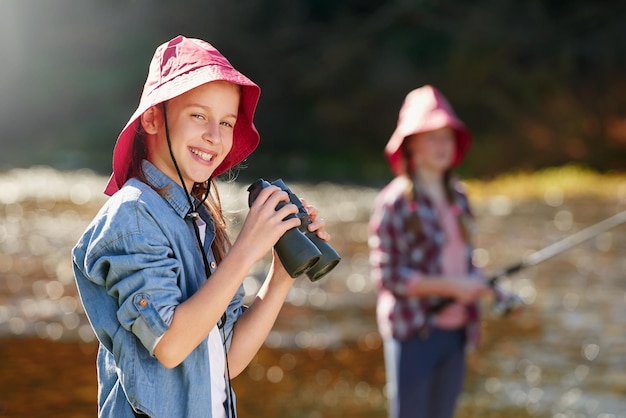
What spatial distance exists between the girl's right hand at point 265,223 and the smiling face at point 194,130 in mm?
140

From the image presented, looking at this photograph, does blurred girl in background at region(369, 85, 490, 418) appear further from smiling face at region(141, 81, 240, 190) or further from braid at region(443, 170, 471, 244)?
smiling face at region(141, 81, 240, 190)

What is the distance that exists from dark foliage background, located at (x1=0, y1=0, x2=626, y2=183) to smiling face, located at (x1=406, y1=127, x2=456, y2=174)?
14.8m

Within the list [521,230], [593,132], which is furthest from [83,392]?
[593,132]

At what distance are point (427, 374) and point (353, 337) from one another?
3768 millimetres

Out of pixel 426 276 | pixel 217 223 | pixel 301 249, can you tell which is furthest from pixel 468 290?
pixel 301 249

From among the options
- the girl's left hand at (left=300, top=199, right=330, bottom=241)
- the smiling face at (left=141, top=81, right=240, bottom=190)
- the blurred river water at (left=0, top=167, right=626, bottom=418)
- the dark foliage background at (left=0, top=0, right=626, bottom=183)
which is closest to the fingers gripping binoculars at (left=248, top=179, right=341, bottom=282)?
the girl's left hand at (left=300, top=199, right=330, bottom=241)

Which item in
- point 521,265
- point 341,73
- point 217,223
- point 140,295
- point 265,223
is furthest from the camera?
point 341,73

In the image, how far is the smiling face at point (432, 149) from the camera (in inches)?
154

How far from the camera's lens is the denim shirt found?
167cm

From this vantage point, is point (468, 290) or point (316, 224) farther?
point (468, 290)

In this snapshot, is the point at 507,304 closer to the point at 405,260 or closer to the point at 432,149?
the point at 405,260

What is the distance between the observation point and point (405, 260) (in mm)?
3768

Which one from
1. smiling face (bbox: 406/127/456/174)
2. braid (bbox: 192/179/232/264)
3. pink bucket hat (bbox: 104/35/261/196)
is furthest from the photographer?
smiling face (bbox: 406/127/456/174)

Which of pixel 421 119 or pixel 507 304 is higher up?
pixel 421 119
